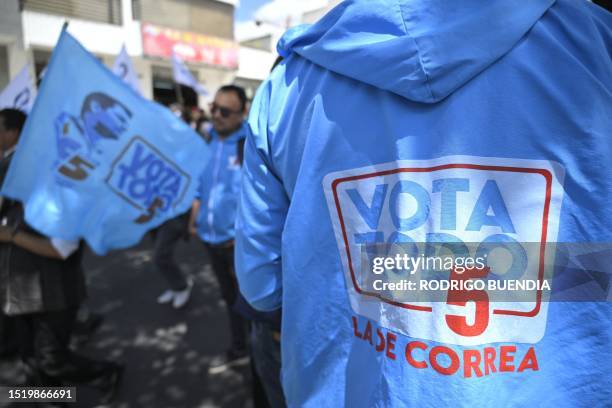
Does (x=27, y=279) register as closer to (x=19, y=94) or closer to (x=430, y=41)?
(x=19, y=94)

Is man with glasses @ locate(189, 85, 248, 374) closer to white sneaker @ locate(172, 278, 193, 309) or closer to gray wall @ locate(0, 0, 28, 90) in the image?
white sneaker @ locate(172, 278, 193, 309)

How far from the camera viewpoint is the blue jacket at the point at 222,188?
10.1 ft

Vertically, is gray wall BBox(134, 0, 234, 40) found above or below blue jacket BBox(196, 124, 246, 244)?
above

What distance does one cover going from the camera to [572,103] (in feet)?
2.46

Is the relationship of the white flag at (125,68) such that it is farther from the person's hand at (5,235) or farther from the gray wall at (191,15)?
the gray wall at (191,15)

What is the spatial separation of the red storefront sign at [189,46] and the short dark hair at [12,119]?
13.2 meters

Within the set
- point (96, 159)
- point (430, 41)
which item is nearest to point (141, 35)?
point (96, 159)

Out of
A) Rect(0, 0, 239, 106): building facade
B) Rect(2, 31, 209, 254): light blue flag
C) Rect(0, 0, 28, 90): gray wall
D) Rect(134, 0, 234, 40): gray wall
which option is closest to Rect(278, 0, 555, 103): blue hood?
Rect(2, 31, 209, 254): light blue flag

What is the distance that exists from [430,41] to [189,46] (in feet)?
55.0

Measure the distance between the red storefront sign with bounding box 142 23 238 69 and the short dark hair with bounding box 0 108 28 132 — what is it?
1324cm

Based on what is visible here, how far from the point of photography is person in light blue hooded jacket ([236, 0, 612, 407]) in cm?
76

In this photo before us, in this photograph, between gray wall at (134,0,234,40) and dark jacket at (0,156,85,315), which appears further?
gray wall at (134,0,234,40)

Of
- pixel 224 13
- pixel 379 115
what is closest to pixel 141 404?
pixel 379 115

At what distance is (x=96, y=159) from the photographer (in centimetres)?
253
